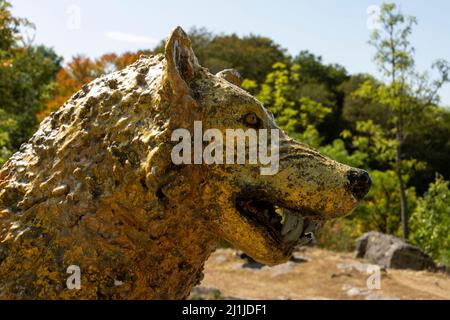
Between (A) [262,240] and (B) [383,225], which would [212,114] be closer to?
(A) [262,240]

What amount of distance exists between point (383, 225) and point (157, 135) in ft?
61.1

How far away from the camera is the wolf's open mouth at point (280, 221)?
2.35 metres

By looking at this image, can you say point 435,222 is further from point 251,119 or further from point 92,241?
point 92,241

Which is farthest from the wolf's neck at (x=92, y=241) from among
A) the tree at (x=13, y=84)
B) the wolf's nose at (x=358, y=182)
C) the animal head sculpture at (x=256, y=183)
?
the tree at (x=13, y=84)

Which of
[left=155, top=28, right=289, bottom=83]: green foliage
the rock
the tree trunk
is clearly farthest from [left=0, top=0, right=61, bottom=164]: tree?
[left=155, top=28, right=289, bottom=83]: green foliage

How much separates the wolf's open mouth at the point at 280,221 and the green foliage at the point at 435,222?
41.6ft

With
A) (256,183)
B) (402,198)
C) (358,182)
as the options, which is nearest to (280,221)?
(256,183)

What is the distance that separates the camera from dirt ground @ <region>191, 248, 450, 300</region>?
9906 millimetres

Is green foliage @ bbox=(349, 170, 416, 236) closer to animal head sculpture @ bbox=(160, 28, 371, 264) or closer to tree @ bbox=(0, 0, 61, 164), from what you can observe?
tree @ bbox=(0, 0, 61, 164)

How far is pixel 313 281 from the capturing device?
436 inches

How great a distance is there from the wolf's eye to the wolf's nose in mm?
418

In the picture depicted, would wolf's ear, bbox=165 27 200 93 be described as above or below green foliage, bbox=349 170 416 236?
above

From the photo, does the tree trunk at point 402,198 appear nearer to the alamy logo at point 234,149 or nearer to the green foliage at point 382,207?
the green foliage at point 382,207
